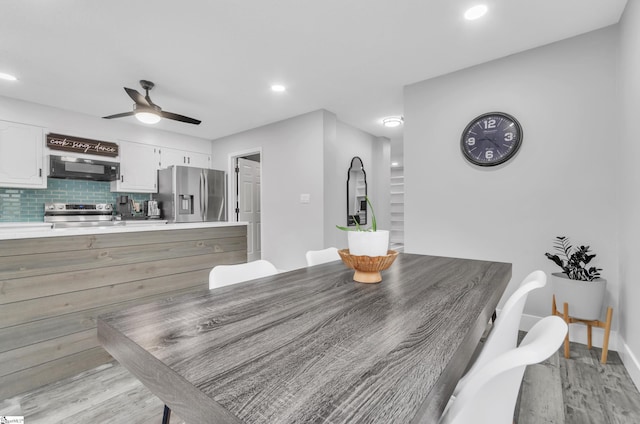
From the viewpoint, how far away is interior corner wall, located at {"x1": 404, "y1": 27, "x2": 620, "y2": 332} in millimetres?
2209

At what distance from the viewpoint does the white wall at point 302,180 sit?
3971 mm

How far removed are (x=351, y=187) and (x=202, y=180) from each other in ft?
8.35

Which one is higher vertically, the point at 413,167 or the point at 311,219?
the point at 413,167

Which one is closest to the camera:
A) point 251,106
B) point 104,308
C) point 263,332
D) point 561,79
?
point 263,332

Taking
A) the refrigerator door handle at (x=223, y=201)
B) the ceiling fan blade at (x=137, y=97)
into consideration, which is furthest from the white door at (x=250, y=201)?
the ceiling fan blade at (x=137, y=97)

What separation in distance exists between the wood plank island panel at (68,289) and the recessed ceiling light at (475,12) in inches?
105

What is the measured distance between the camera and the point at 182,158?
17.1ft

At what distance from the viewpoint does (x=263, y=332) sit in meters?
0.73

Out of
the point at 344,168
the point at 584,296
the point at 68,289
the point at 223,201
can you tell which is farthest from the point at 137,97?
the point at 584,296

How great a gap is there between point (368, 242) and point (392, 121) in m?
3.63

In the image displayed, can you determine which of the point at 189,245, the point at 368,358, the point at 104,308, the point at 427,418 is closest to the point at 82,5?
the point at 189,245

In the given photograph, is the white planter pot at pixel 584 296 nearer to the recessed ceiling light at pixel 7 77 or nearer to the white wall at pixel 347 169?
the white wall at pixel 347 169

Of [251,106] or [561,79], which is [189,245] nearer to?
[251,106]

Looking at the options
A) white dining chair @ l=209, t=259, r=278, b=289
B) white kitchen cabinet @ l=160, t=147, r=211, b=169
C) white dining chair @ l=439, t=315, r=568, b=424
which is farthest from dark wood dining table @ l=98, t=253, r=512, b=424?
white kitchen cabinet @ l=160, t=147, r=211, b=169
